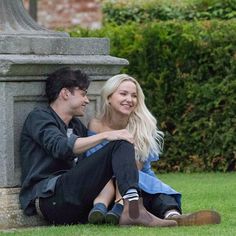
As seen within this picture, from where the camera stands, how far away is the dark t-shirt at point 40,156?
7.80m

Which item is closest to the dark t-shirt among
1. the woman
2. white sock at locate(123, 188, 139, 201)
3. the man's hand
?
the man's hand

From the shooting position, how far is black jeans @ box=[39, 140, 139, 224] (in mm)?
7680

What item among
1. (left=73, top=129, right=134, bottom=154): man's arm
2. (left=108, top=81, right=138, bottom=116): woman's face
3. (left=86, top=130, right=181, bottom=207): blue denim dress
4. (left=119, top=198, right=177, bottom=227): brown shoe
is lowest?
(left=119, top=198, right=177, bottom=227): brown shoe

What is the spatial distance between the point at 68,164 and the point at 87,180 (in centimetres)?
32

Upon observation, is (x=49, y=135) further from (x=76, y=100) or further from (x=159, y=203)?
(x=159, y=203)

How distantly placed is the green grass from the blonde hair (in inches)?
26.8

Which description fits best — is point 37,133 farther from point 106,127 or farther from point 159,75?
point 159,75

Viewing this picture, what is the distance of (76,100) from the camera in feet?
26.4

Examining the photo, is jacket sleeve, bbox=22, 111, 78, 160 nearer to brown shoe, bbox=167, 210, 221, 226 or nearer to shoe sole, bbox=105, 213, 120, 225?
shoe sole, bbox=105, 213, 120, 225

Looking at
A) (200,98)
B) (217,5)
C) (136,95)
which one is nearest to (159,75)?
(200,98)

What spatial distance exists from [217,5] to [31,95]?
7.18 meters

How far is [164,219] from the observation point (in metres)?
7.91

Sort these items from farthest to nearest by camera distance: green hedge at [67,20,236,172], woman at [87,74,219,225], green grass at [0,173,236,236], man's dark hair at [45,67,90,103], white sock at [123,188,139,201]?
green hedge at [67,20,236,172]
woman at [87,74,219,225]
man's dark hair at [45,67,90,103]
white sock at [123,188,139,201]
green grass at [0,173,236,236]

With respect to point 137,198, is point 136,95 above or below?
above
